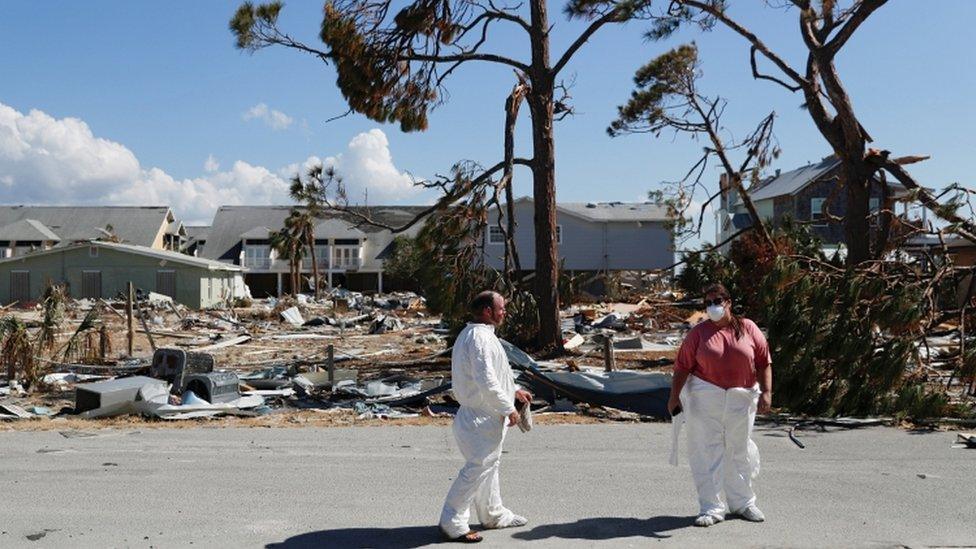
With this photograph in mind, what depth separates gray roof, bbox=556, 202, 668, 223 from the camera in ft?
193

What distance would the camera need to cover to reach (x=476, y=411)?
229 inches

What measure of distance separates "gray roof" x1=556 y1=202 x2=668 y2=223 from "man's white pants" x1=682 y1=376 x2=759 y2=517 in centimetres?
5132

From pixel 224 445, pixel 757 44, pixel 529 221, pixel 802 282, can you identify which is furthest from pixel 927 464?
pixel 529 221

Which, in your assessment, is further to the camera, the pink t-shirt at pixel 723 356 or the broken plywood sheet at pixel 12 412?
the broken plywood sheet at pixel 12 412

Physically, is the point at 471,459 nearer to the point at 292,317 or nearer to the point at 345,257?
the point at 292,317

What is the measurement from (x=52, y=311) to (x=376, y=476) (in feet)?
32.9

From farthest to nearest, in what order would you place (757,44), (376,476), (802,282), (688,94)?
(688,94)
(757,44)
(802,282)
(376,476)

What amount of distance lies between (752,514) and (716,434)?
0.60 metres

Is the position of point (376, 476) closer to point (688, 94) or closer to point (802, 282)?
point (802, 282)

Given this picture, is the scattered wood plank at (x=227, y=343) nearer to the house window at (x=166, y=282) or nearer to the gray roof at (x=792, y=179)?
the house window at (x=166, y=282)

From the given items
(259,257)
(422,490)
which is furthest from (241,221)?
(422,490)

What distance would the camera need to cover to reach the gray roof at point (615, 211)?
58.7m

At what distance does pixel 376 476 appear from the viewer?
8.09m

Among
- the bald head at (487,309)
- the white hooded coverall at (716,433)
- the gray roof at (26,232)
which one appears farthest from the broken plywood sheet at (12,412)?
the gray roof at (26,232)
